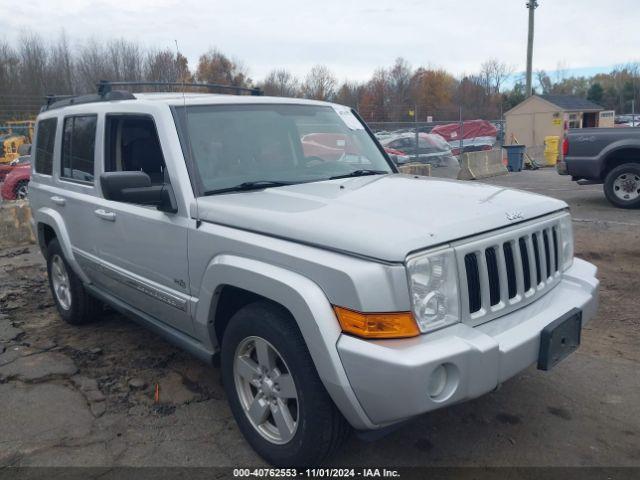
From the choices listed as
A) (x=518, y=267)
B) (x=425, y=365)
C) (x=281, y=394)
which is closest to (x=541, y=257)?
(x=518, y=267)

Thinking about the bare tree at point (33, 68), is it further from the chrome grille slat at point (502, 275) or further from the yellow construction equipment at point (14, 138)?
the chrome grille slat at point (502, 275)

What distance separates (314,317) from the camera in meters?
2.49

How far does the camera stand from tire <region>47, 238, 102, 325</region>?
5.11m

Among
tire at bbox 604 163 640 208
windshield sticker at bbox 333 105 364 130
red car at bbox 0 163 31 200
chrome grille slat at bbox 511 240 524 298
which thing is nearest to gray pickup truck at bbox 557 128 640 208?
tire at bbox 604 163 640 208

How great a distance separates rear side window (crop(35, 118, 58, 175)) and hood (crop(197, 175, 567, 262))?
2.63 meters

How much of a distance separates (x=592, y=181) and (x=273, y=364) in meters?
9.46

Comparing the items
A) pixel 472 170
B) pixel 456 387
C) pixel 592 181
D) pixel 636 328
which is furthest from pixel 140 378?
pixel 472 170

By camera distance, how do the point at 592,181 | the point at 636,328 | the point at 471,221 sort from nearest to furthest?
the point at 471,221 → the point at 636,328 → the point at 592,181

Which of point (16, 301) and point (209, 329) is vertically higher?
point (209, 329)

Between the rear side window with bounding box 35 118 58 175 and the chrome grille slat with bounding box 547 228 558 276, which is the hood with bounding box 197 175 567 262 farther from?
the rear side window with bounding box 35 118 58 175

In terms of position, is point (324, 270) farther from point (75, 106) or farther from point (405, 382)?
point (75, 106)

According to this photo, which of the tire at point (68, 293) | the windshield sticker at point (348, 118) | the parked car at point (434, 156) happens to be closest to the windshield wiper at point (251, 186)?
the windshield sticker at point (348, 118)

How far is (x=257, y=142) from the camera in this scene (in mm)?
3771

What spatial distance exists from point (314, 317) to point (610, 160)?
957 cm
